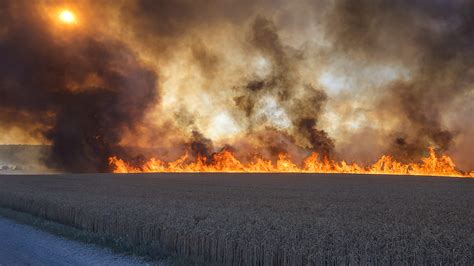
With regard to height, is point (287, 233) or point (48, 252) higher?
point (287, 233)

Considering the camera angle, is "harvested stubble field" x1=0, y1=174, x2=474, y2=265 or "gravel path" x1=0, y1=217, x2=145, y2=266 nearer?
"harvested stubble field" x1=0, y1=174, x2=474, y2=265

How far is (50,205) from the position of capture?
2834 centimetres

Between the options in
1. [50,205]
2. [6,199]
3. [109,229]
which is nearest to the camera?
[109,229]

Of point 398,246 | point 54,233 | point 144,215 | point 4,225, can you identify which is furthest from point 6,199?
point 398,246

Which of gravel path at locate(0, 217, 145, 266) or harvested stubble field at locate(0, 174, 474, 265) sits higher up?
harvested stubble field at locate(0, 174, 474, 265)

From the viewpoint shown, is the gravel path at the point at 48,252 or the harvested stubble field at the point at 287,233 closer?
the harvested stubble field at the point at 287,233

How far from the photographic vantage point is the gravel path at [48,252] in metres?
16.2

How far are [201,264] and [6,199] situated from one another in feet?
89.9

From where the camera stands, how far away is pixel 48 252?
57.6 feet

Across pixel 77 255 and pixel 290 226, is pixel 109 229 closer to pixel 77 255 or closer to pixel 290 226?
pixel 77 255

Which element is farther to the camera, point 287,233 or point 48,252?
point 48,252

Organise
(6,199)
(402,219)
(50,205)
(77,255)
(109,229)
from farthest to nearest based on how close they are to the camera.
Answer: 1. (6,199)
2. (50,205)
3. (402,219)
4. (109,229)
5. (77,255)

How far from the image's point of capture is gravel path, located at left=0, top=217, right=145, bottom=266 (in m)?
16.2

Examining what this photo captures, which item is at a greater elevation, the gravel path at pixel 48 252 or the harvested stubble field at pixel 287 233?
the harvested stubble field at pixel 287 233
